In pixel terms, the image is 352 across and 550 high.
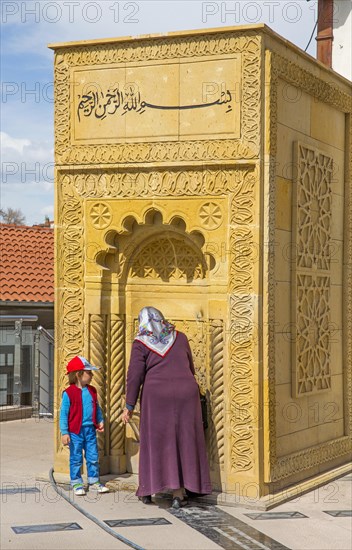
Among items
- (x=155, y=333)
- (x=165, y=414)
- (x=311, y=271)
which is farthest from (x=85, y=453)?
(x=311, y=271)

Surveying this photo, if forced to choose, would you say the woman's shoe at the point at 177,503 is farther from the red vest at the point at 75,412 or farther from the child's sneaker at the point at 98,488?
the red vest at the point at 75,412

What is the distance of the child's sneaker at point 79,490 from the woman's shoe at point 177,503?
0.80 meters

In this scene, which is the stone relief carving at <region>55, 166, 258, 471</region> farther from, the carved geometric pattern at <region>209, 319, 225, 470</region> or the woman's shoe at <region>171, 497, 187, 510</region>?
the woman's shoe at <region>171, 497, 187, 510</region>

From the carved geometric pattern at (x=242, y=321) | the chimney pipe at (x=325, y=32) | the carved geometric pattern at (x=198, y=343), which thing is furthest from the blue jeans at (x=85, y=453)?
the chimney pipe at (x=325, y=32)

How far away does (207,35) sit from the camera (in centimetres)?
805

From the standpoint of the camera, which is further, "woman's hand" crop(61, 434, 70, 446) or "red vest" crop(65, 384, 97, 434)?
"red vest" crop(65, 384, 97, 434)

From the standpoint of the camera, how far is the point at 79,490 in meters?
8.13

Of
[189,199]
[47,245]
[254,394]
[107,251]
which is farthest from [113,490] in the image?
[47,245]

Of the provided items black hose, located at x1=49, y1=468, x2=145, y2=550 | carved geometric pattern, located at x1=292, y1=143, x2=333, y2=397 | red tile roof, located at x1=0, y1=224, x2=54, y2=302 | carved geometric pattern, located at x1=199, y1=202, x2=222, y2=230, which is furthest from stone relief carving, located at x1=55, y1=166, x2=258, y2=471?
red tile roof, located at x1=0, y1=224, x2=54, y2=302

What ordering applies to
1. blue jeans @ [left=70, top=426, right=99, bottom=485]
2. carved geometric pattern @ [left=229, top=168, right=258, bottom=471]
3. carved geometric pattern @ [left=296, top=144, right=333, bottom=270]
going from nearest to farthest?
carved geometric pattern @ [left=229, top=168, right=258, bottom=471], blue jeans @ [left=70, top=426, right=99, bottom=485], carved geometric pattern @ [left=296, top=144, right=333, bottom=270]

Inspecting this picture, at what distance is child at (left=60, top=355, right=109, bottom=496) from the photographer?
820 cm

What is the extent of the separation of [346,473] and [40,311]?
32.6ft

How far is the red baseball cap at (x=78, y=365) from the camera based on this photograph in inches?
325

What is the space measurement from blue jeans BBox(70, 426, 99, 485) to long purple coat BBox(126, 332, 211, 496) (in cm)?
48
